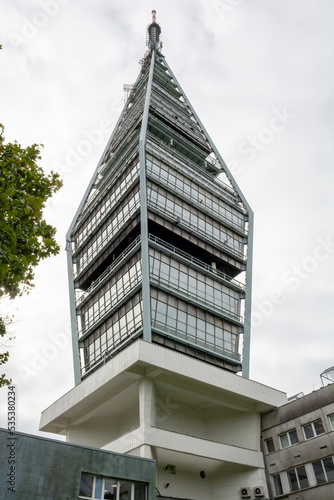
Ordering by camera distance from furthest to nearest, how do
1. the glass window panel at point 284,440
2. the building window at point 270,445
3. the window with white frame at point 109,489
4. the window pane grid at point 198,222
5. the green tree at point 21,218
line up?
1. the window pane grid at point 198,222
2. the building window at point 270,445
3. the glass window panel at point 284,440
4. the window with white frame at point 109,489
5. the green tree at point 21,218

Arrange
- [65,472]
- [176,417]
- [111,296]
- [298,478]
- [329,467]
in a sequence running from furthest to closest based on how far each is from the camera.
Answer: [111,296] → [176,417] → [298,478] → [329,467] → [65,472]

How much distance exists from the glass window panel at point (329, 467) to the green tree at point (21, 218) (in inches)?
974

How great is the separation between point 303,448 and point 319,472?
2036 millimetres

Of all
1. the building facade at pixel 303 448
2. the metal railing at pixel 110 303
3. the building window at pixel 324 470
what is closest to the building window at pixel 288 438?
the building facade at pixel 303 448

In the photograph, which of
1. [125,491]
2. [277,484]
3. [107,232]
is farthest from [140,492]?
[107,232]

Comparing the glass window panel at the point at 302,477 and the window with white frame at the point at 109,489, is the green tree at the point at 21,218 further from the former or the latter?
the glass window panel at the point at 302,477

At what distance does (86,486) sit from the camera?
20.5m

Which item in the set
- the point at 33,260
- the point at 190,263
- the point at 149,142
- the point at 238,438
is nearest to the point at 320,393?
the point at 238,438

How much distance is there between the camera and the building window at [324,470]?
31062mm

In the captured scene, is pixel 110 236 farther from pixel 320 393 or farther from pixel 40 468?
pixel 40 468

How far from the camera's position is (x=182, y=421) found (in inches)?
1572

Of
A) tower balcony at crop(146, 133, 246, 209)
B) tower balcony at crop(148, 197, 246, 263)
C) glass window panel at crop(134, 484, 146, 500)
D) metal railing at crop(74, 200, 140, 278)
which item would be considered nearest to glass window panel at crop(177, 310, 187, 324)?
tower balcony at crop(148, 197, 246, 263)

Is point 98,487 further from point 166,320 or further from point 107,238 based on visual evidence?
point 107,238

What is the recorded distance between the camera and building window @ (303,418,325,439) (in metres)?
33.1
